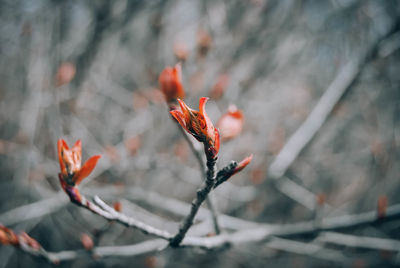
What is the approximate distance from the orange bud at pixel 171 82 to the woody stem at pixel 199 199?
11.2 inches

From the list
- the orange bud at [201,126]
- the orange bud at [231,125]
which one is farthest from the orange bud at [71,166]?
the orange bud at [231,125]

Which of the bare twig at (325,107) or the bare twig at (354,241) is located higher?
the bare twig at (325,107)

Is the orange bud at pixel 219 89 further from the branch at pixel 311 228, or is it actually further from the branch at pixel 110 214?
the branch at pixel 110 214

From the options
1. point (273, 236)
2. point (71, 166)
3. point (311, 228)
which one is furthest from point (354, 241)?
point (71, 166)

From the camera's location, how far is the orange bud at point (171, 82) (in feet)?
2.21

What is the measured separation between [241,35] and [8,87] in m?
2.95

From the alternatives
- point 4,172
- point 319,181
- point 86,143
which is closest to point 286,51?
point 319,181

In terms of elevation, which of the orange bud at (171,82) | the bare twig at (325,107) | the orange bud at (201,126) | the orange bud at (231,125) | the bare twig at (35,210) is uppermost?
the bare twig at (325,107)

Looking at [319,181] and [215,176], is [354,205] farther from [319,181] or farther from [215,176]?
[215,176]

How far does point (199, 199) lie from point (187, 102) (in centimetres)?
168

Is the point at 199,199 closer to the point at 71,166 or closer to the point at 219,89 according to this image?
the point at 71,166

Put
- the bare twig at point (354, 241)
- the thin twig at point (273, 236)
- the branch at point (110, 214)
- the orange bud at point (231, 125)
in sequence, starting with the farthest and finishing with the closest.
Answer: the bare twig at point (354, 241), the thin twig at point (273, 236), the orange bud at point (231, 125), the branch at point (110, 214)

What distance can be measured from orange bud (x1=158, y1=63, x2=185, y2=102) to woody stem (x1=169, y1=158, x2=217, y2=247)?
29 cm

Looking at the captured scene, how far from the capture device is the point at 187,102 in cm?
216
